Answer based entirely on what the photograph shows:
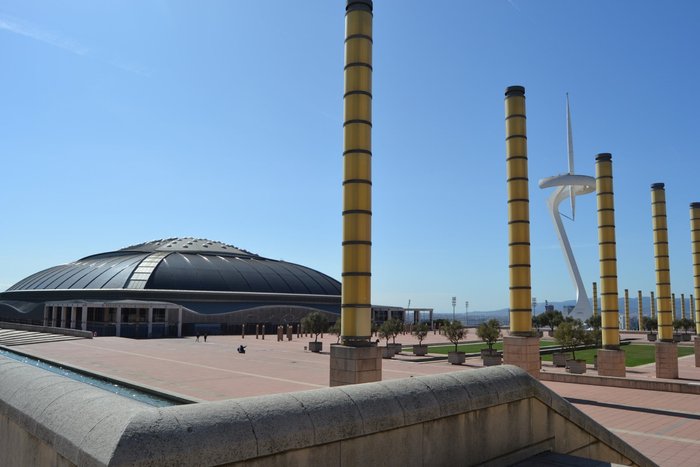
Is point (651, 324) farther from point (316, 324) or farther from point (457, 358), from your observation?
point (457, 358)

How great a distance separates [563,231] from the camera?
7706 centimetres

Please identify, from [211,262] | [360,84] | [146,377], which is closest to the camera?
[360,84]

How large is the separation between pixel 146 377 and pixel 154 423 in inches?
873

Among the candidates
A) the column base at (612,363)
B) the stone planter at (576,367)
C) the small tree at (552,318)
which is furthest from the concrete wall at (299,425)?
the small tree at (552,318)

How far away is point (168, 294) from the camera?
7388cm

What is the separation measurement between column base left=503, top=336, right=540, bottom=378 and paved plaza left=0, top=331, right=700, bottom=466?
1727 millimetres

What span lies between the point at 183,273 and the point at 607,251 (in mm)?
65386

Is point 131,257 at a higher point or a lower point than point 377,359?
higher

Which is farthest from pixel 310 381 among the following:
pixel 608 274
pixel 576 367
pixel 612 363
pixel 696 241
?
pixel 696 241

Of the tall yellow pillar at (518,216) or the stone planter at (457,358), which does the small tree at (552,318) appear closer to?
the stone planter at (457,358)

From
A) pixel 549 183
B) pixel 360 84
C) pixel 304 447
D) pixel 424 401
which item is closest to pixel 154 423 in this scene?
pixel 304 447

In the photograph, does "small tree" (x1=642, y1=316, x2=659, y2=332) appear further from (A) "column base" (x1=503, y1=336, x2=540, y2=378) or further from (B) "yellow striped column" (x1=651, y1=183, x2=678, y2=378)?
(A) "column base" (x1=503, y1=336, x2=540, y2=378)

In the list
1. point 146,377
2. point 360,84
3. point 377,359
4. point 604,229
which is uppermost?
point 360,84

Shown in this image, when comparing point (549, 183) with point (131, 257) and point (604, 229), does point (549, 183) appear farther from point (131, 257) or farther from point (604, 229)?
point (131, 257)
